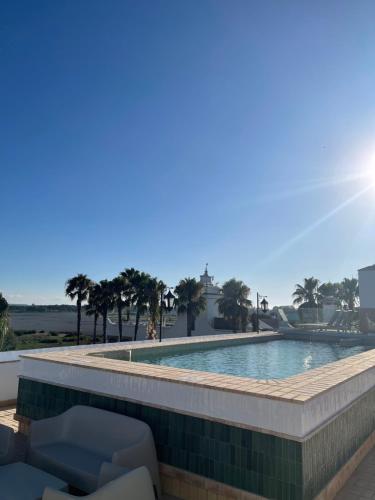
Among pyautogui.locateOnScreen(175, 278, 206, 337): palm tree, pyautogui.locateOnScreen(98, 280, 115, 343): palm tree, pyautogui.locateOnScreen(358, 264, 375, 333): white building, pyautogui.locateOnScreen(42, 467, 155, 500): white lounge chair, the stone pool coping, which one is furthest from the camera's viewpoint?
pyautogui.locateOnScreen(175, 278, 206, 337): palm tree

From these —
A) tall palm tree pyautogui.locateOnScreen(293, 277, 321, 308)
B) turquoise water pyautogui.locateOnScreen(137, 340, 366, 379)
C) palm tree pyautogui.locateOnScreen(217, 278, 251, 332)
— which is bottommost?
turquoise water pyautogui.locateOnScreen(137, 340, 366, 379)

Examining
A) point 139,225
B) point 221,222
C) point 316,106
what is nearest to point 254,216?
point 221,222

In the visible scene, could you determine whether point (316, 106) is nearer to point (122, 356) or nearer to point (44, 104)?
point (44, 104)

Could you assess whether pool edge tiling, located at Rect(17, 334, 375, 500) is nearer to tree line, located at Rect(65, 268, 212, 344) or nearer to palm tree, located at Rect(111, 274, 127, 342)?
tree line, located at Rect(65, 268, 212, 344)

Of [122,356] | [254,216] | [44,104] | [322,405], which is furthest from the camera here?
[254,216]

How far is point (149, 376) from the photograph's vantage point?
3.92m

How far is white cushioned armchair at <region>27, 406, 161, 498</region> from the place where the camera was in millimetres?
3309

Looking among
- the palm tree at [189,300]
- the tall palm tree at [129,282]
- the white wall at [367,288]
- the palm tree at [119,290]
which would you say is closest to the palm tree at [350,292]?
the white wall at [367,288]

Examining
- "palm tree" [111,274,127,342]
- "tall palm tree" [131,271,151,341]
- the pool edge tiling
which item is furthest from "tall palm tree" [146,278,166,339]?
the pool edge tiling

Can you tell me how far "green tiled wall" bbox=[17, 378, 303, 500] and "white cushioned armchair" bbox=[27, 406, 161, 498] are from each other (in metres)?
0.22

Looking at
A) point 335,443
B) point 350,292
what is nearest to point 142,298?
point 335,443

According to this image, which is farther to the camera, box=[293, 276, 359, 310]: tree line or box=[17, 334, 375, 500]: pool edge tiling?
box=[293, 276, 359, 310]: tree line

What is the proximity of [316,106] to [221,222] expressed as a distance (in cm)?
719

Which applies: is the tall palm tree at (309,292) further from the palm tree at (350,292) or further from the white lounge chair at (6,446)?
the white lounge chair at (6,446)
